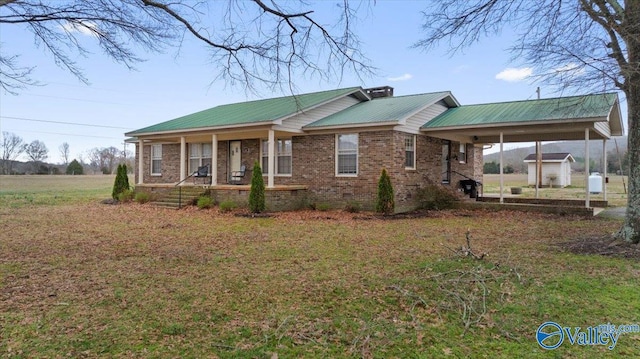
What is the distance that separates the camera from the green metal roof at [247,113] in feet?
51.2

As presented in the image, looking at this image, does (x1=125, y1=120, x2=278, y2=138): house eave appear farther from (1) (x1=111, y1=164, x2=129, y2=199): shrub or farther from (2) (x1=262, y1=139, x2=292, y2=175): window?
(2) (x1=262, y1=139, x2=292, y2=175): window

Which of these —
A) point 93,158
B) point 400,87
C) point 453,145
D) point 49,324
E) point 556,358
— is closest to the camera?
point 556,358

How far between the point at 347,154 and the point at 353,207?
6.43 feet

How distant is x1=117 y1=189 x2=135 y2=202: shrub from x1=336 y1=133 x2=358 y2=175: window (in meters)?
9.89

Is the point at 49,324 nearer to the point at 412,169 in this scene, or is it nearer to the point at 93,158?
the point at 412,169

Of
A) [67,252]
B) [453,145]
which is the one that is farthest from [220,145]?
[67,252]

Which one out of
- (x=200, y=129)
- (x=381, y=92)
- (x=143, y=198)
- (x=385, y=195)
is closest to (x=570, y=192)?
(x=381, y=92)

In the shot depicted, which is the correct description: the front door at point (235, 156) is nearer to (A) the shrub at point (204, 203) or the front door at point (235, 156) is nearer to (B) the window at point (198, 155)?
(B) the window at point (198, 155)

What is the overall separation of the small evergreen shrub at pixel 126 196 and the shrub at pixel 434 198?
12.6m

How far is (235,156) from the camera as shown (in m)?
18.3

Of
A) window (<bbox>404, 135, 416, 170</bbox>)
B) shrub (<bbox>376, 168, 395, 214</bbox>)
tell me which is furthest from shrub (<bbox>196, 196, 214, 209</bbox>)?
window (<bbox>404, 135, 416, 170</bbox>)

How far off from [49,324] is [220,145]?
14840 millimetres

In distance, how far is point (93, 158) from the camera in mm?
80000

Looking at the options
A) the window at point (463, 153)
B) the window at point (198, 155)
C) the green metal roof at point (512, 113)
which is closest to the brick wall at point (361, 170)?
the window at point (463, 153)
